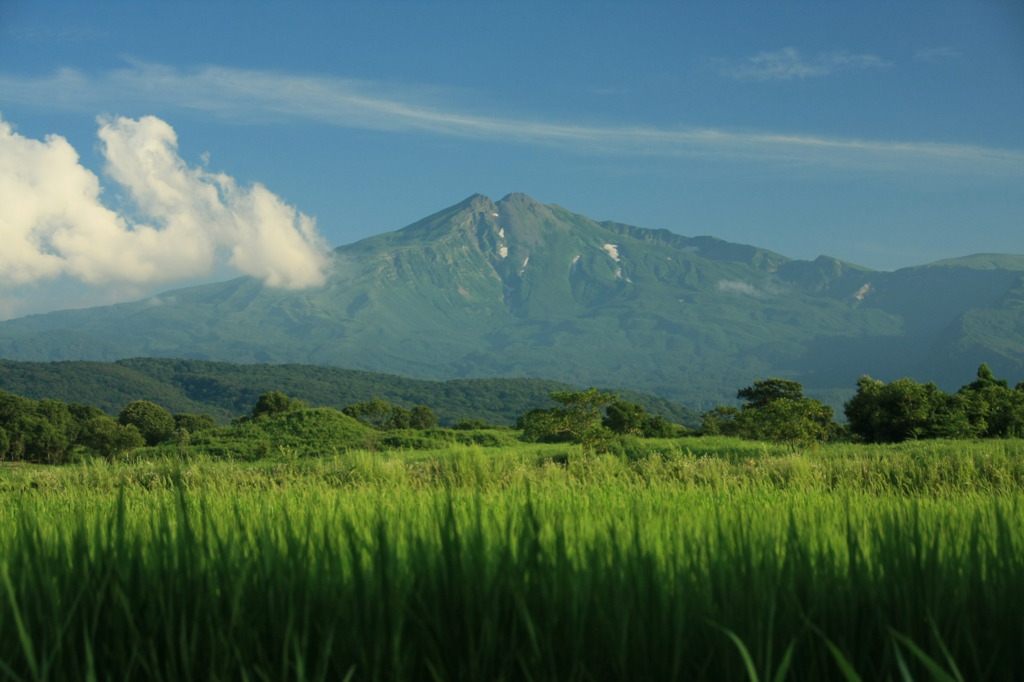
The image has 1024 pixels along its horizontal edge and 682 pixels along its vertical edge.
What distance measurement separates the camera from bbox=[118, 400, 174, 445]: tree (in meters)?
42.1

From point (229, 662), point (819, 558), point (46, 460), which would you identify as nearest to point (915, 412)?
point (819, 558)

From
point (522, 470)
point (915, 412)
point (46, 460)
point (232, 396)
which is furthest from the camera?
point (232, 396)

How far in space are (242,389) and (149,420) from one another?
123264 mm

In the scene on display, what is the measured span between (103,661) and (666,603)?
69.5 inches

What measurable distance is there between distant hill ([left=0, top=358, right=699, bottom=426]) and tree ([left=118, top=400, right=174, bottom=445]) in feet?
278

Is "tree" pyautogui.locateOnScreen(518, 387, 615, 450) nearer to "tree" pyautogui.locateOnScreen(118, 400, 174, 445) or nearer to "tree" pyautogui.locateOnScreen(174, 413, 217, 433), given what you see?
"tree" pyautogui.locateOnScreen(118, 400, 174, 445)

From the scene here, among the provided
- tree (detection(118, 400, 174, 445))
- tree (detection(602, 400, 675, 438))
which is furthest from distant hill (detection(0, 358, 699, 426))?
tree (detection(602, 400, 675, 438))

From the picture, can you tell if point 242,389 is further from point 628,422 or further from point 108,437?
point 628,422

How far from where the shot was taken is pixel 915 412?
66.8 feet

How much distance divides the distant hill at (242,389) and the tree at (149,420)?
84.7 meters

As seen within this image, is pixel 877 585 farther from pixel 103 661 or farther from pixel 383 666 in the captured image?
pixel 103 661

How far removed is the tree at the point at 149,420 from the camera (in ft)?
138

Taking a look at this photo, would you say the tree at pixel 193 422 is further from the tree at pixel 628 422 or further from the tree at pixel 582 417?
the tree at pixel 582 417

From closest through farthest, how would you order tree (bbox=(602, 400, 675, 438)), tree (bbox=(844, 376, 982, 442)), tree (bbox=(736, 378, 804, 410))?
tree (bbox=(844, 376, 982, 442)) → tree (bbox=(602, 400, 675, 438)) → tree (bbox=(736, 378, 804, 410))
